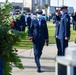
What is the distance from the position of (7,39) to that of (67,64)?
1.79 m

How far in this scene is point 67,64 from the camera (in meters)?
1.81

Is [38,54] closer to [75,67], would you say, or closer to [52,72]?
[52,72]

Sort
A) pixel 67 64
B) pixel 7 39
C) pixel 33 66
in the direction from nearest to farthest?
pixel 67 64 < pixel 7 39 < pixel 33 66

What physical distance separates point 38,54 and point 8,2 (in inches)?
176

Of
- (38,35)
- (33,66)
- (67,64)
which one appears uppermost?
(67,64)

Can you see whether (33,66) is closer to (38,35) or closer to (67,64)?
(38,35)

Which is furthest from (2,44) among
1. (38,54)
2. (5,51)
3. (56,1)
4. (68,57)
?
(56,1)

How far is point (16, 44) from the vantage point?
3.70 meters

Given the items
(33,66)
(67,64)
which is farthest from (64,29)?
(67,64)

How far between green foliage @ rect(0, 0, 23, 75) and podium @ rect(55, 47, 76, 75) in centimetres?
166

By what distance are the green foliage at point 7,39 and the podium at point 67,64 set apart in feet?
5.46

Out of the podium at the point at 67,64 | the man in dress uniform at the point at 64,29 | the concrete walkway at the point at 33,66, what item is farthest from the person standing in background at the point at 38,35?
the podium at the point at 67,64

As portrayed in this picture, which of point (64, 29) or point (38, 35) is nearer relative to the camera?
point (38, 35)

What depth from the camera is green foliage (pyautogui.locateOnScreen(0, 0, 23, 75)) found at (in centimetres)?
351
